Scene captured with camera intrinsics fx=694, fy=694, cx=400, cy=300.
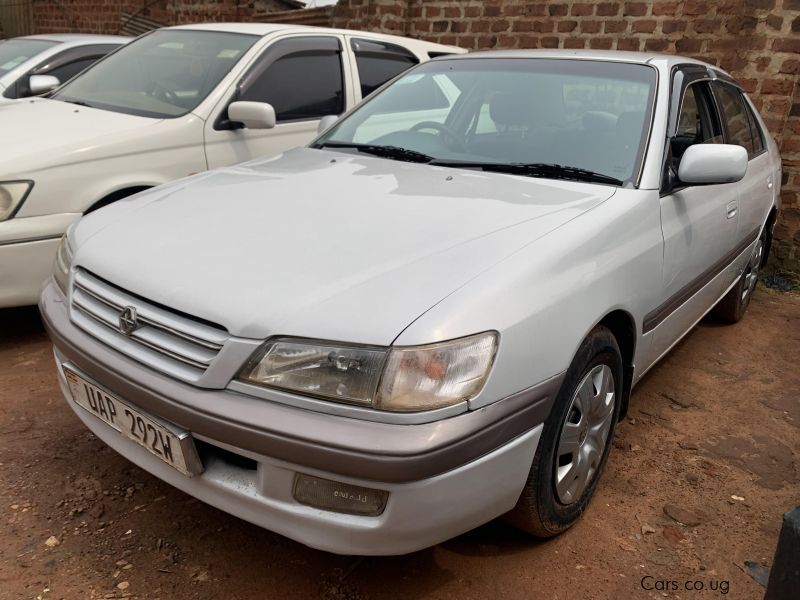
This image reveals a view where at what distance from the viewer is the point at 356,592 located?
2.07 metres

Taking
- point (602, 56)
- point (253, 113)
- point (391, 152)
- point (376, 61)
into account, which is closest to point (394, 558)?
point (391, 152)

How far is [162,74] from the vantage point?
437cm

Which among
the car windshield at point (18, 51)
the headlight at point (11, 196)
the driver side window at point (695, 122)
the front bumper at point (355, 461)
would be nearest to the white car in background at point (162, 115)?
the headlight at point (11, 196)

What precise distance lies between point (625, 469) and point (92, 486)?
203 centimetres

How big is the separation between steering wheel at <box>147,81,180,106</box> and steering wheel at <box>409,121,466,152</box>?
66.1 inches

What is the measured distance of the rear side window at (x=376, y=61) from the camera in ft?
16.2

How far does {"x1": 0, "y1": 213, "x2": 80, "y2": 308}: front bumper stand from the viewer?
324 centimetres

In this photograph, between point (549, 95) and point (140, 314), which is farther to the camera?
point (549, 95)

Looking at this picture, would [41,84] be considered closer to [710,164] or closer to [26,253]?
[26,253]

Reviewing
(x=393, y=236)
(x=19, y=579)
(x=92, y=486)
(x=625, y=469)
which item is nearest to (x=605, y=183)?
(x=393, y=236)

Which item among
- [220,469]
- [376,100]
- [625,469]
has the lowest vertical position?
[625,469]

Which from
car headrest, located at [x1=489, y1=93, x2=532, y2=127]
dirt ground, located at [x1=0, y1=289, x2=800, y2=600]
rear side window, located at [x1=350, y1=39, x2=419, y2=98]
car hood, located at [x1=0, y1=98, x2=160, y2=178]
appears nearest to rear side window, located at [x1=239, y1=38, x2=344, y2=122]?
rear side window, located at [x1=350, y1=39, x2=419, y2=98]

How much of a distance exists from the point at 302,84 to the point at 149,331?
3008mm

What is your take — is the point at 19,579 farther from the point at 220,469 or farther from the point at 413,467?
the point at 413,467
